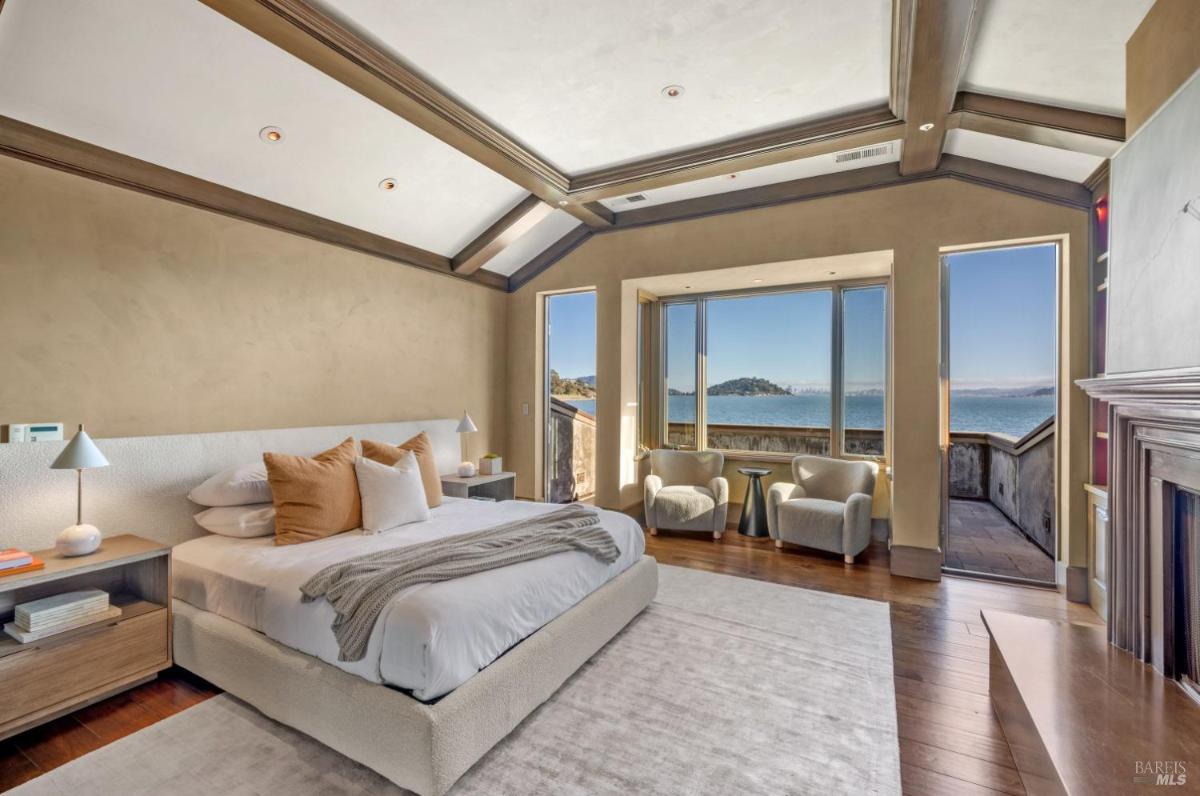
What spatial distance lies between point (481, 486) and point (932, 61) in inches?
175

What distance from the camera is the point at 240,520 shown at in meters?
2.88

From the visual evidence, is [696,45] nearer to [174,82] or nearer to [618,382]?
[174,82]

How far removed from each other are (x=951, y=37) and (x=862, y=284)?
301cm

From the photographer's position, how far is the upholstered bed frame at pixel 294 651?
1.80 m

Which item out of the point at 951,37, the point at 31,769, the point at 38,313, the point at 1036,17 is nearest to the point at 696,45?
the point at 951,37

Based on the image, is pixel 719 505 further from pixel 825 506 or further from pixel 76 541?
pixel 76 541

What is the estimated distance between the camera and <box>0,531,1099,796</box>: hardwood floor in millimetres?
1966

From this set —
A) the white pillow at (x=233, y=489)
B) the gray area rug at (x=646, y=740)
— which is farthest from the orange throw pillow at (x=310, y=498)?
the gray area rug at (x=646, y=740)

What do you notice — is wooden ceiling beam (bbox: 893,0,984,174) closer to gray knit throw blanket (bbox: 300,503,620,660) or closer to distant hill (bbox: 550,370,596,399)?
gray knit throw blanket (bbox: 300,503,620,660)

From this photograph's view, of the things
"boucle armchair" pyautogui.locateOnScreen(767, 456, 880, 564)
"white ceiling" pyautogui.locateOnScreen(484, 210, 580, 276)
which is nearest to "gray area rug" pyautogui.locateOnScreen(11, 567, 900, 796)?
"boucle armchair" pyautogui.locateOnScreen(767, 456, 880, 564)

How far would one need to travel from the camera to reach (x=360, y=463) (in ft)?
10.3

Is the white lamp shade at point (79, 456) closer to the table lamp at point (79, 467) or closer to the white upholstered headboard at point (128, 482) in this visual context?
the table lamp at point (79, 467)

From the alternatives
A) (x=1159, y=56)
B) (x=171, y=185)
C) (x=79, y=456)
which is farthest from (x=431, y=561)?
(x=1159, y=56)

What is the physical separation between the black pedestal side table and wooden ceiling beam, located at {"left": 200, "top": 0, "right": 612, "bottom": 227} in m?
3.26
